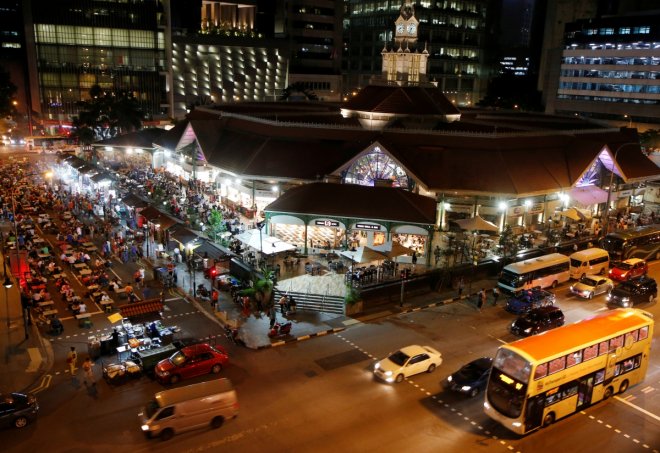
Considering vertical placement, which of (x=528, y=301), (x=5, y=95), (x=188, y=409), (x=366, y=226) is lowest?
(x=528, y=301)

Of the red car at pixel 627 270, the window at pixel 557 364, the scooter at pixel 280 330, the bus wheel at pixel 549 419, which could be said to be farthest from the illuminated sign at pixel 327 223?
the window at pixel 557 364

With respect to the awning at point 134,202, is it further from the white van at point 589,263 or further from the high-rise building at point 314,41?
the high-rise building at point 314,41

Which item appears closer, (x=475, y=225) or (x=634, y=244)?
(x=475, y=225)

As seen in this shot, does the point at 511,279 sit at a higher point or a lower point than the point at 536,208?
lower

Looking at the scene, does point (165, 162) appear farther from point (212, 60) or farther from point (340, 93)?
point (340, 93)

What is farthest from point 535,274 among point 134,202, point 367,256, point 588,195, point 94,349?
point 134,202

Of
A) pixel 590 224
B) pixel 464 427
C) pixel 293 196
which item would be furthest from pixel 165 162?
pixel 464 427

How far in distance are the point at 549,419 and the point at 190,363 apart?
15.0m

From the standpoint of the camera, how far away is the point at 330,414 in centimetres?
2238

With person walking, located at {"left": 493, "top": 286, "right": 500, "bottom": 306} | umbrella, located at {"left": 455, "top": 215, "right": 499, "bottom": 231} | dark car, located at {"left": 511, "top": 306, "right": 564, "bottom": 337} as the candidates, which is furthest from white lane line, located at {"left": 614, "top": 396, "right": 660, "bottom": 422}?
umbrella, located at {"left": 455, "top": 215, "right": 499, "bottom": 231}

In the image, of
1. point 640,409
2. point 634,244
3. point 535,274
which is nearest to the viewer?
point 640,409

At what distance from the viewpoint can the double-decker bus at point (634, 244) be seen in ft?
141

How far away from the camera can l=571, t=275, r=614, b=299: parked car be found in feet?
119

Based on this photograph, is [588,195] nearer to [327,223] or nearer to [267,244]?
[327,223]
